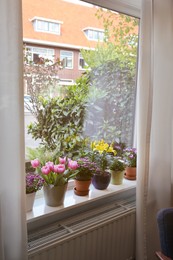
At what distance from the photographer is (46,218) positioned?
1.52 metres

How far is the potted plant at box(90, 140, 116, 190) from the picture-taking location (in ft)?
5.82

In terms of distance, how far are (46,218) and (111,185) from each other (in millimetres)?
582

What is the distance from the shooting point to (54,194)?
150 centimetres

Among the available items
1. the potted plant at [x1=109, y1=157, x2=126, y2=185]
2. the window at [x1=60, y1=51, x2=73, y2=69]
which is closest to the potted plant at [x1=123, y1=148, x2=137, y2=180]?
the potted plant at [x1=109, y1=157, x2=126, y2=185]

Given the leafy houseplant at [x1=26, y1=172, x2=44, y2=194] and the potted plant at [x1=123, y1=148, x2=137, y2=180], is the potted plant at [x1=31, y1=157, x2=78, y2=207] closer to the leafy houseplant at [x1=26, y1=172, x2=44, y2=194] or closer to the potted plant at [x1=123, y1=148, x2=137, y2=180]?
the leafy houseplant at [x1=26, y1=172, x2=44, y2=194]

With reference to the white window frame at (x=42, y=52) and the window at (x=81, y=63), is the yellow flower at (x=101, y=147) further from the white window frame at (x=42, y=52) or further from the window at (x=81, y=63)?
the white window frame at (x=42, y=52)

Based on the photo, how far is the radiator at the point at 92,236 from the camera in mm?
1385

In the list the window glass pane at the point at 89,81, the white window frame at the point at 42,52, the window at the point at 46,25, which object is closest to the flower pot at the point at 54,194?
the window glass pane at the point at 89,81

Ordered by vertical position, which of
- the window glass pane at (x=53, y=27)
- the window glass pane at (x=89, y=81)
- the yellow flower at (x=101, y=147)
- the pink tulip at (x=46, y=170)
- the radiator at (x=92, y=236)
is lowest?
the radiator at (x=92, y=236)

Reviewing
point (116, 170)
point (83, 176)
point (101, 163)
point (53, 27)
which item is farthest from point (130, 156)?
point (53, 27)

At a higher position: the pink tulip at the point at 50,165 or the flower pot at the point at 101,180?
the pink tulip at the point at 50,165

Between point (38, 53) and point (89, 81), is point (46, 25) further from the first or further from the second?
point (89, 81)

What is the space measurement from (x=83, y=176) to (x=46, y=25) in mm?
982

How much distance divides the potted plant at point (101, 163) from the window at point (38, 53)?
678 mm
